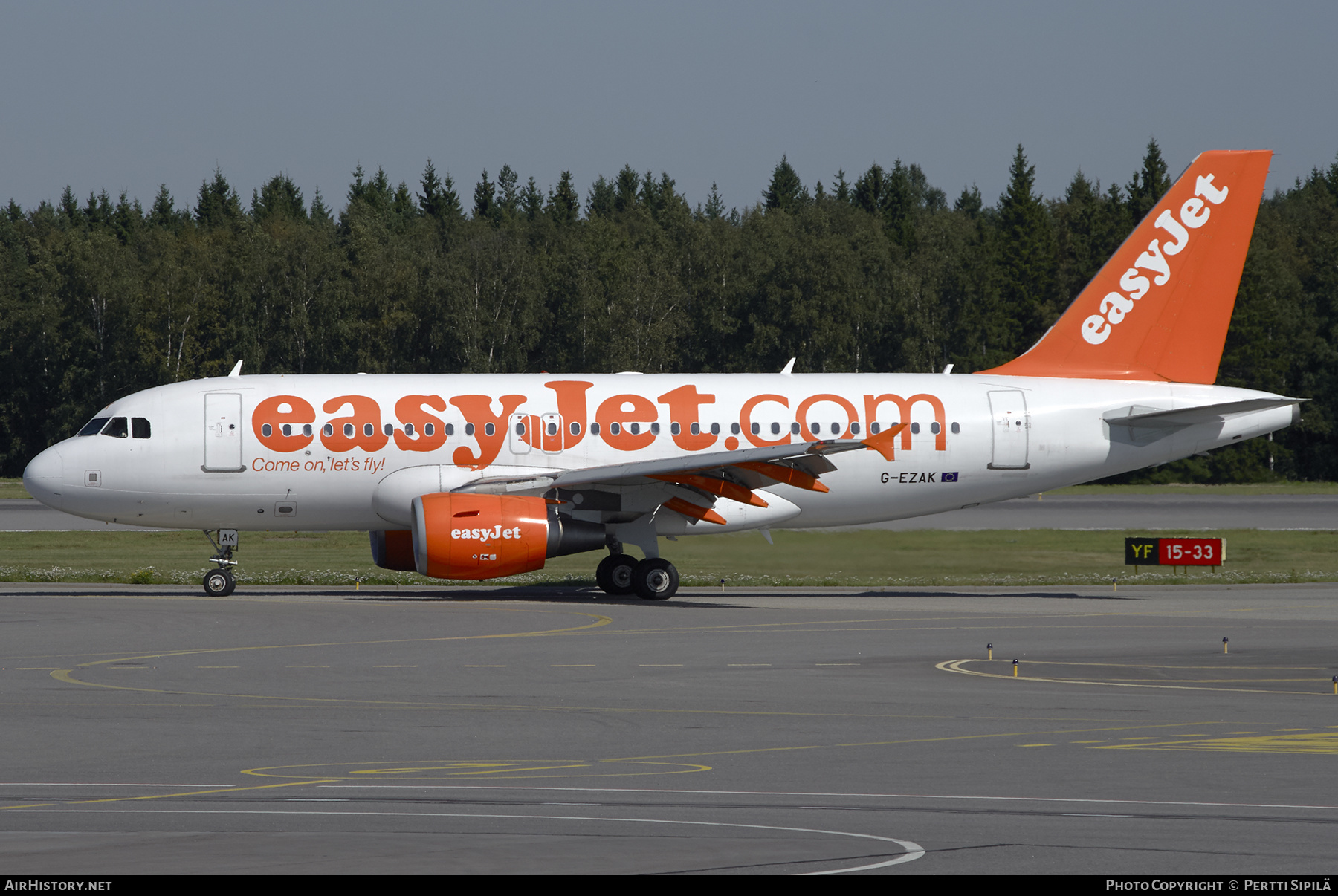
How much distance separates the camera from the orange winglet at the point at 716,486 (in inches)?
1172

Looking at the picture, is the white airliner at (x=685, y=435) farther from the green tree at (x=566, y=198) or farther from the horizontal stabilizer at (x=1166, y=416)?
the green tree at (x=566, y=198)

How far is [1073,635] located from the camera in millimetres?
24312

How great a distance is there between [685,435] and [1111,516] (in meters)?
28.7

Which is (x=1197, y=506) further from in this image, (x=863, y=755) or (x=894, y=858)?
(x=894, y=858)

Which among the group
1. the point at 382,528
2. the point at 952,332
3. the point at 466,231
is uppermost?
the point at 466,231

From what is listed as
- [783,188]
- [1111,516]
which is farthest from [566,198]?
[1111,516]

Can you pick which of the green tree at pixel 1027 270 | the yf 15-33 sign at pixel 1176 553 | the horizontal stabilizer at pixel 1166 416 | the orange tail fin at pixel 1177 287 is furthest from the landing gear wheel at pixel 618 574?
the green tree at pixel 1027 270

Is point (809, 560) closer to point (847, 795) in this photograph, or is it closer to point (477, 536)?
point (477, 536)

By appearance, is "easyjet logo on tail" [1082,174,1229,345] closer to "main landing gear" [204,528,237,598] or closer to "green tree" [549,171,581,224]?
"main landing gear" [204,528,237,598]

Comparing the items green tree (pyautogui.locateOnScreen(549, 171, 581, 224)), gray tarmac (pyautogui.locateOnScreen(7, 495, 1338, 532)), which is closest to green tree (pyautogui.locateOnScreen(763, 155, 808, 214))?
green tree (pyautogui.locateOnScreen(549, 171, 581, 224))

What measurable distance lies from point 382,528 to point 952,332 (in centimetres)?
7239

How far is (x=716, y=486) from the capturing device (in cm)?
3003

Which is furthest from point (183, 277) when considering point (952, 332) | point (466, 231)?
point (952, 332)

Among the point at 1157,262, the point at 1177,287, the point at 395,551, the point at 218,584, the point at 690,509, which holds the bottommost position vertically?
the point at 218,584
